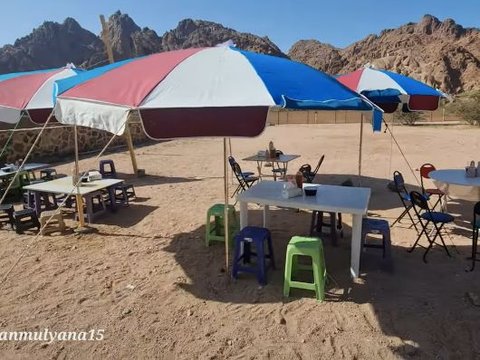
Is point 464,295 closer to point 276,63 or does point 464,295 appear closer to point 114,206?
point 276,63

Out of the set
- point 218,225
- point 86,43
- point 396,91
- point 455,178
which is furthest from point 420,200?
point 86,43

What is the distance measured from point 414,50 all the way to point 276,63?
91787 millimetres

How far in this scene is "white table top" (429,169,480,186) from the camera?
506cm

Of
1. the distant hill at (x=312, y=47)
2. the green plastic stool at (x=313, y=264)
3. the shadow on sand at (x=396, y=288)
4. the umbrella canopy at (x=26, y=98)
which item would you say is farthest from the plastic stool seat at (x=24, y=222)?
the distant hill at (x=312, y=47)

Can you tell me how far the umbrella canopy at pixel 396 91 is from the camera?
6.00 meters

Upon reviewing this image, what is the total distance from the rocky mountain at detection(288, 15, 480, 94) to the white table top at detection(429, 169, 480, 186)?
56.6 metres

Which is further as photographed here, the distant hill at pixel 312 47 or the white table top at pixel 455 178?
the distant hill at pixel 312 47

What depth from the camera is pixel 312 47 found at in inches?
4498

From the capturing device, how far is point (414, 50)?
272ft

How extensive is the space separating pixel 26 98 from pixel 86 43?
10533cm

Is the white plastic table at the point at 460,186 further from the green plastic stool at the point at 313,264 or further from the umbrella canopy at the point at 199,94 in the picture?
the green plastic stool at the point at 313,264

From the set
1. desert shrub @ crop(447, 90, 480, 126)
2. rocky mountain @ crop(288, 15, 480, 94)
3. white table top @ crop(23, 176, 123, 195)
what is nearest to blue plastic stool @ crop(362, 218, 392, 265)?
white table top @ crop(23, 176, 123, 195)

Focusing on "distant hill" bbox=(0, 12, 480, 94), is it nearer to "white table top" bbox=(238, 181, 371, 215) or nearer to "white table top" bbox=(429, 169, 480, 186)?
"white table top" bbox=(429, 169, 480, 186)

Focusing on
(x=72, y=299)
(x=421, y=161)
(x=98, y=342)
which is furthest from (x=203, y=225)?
(x=421, y=161)
